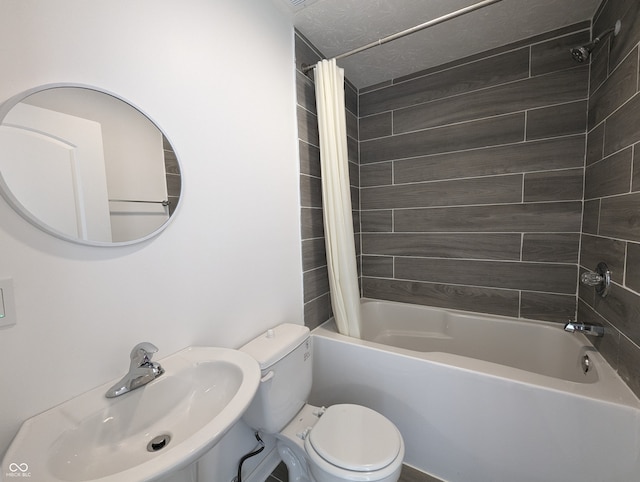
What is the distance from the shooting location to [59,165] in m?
0.73

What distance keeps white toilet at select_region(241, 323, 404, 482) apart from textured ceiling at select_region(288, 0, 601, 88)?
5.54 ft

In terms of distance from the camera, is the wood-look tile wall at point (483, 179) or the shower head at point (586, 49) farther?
the wood-look tile wall at point (483, 179)

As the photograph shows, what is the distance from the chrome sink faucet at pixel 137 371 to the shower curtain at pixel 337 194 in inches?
40.9

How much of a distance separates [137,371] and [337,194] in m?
1.21

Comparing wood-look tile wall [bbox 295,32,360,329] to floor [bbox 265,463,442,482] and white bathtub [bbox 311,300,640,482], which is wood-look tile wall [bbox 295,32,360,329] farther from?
floor [bbox 265,463,442,482]

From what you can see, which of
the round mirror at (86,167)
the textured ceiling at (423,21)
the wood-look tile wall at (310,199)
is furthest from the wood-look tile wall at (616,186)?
the round mirror at (86,167)

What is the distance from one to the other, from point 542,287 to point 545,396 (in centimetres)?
89

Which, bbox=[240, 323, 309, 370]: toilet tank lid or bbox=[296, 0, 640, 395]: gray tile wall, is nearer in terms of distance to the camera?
bbox=[240, 323, 309, 370]: toilet tank lid

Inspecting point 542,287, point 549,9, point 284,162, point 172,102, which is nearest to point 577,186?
point 542,287

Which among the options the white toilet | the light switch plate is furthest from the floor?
the light switch plate

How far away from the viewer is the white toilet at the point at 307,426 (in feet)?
3.18

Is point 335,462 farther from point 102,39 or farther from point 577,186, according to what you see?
point 577,186

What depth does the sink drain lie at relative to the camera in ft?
2.50

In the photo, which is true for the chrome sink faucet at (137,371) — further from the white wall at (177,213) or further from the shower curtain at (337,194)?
the shower curtain at (337,194)
